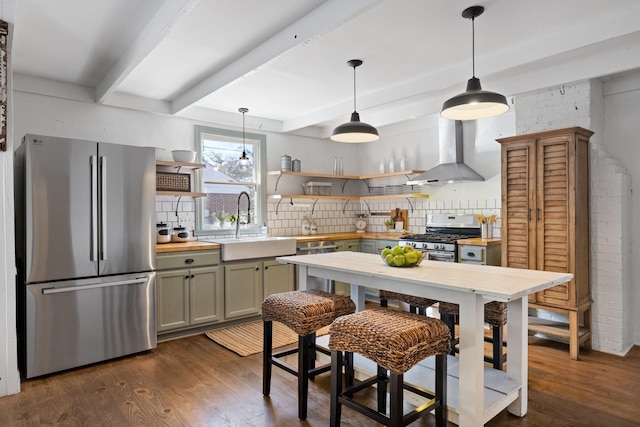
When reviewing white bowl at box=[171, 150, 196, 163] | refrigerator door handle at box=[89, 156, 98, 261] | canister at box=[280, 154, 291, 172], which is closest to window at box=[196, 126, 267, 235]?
canister at box=[280, 154, 291, 172]

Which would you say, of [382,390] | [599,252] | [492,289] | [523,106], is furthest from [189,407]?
[523,106]

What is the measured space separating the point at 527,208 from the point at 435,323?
7.37ft

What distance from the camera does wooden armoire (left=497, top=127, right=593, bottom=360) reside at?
3.48m

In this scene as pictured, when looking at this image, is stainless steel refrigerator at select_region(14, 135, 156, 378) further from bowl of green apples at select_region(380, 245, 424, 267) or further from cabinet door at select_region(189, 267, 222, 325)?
bowl of green apples at select_region(380, 245, 424, 267)

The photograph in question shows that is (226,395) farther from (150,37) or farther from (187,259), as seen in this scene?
(150,37)

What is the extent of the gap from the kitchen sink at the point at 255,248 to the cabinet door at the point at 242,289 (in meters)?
0.10

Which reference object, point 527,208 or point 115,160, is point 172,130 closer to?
point 115,160

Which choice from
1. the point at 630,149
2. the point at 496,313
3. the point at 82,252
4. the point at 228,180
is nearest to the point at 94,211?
the point at 82,252

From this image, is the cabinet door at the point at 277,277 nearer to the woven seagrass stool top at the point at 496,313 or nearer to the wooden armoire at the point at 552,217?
the wooden armoire at the point at 552,217

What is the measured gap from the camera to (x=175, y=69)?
368cm

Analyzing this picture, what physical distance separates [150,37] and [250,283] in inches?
107

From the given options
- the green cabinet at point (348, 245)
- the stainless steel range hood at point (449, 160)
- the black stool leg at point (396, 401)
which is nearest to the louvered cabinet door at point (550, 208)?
the stainless steel range hood at point (449, 160)

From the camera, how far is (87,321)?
3.34 m

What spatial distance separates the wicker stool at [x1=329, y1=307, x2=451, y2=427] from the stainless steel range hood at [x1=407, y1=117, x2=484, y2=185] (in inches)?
119
